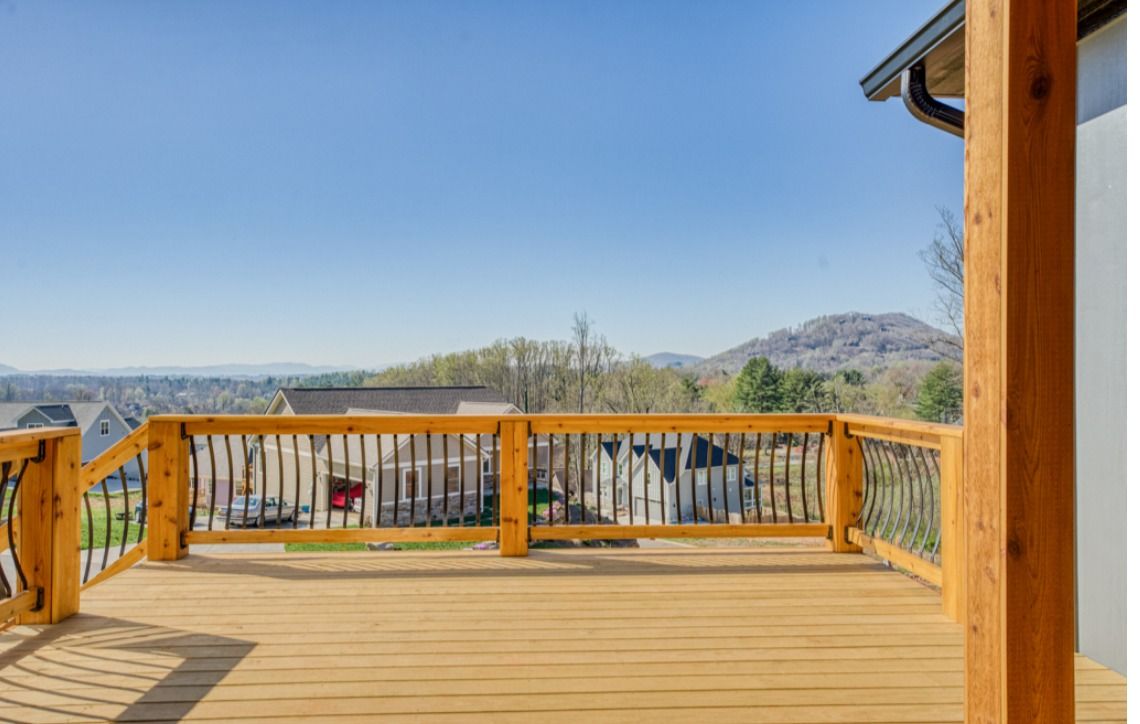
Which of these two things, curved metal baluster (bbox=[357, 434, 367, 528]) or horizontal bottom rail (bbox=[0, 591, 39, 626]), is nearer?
horizontal bottom rail (bbox=[0, 591, 39, 626])

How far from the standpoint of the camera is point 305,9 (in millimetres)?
10062

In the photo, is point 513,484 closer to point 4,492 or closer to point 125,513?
point 125,513

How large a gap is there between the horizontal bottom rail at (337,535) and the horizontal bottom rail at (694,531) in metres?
0.55

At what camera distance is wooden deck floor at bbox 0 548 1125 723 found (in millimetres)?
2387

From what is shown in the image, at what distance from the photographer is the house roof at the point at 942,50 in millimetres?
2689

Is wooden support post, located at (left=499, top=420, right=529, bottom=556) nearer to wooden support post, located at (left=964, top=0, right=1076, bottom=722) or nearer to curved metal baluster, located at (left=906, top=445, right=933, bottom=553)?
curved metal baluster, located at (left=906, top=445, right=933, bottom=553)

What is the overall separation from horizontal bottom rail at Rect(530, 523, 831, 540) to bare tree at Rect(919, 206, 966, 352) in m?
6.25

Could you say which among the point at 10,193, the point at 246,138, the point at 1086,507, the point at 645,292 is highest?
the point at 246,138

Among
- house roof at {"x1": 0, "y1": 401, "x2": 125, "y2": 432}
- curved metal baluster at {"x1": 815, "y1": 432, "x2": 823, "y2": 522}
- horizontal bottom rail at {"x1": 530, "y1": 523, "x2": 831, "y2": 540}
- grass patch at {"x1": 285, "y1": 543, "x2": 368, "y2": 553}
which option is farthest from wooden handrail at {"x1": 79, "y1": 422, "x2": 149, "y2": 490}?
curved metal baluster at {"x1": 815, "y1": 432, "x2": 823, "y2": 522}

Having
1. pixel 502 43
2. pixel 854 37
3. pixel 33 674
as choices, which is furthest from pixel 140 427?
pixel 854 37

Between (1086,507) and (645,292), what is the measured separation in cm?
1642

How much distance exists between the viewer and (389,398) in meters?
6.71

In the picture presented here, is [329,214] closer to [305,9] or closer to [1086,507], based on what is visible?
[305,9]

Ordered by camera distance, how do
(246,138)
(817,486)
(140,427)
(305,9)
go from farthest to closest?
1. (246,138)
2. (305,9)
3. (817,486)
4. (140,427)
